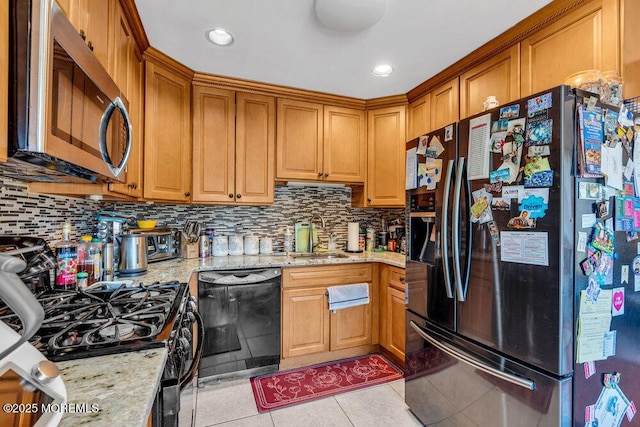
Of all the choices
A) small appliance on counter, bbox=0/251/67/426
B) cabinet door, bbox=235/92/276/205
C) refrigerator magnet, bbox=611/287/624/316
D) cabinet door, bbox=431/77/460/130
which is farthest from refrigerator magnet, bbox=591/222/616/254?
cabinet door, bbox=235/92/276/205

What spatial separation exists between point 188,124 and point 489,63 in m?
2.26

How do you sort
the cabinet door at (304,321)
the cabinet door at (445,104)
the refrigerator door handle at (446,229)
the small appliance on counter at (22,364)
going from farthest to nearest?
the cabinet door at (304,321)
the cabinet door at (445,104)
the refrigerator door handle at (446,229)
the small appliance on counter at (22,364)

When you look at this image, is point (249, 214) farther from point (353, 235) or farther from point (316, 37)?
point (316, 37)

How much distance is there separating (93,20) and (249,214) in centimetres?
183

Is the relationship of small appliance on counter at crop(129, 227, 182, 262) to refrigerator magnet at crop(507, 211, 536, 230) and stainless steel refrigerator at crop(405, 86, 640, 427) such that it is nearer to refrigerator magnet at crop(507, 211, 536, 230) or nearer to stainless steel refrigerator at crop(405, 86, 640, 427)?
stainless steel refrigerator at crop(405, 86, 640, 427)

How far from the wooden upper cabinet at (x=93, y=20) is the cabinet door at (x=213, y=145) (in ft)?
3.28

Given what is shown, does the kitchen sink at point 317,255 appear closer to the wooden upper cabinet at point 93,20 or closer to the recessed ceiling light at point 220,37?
the recessed ceiling light at point 220,37

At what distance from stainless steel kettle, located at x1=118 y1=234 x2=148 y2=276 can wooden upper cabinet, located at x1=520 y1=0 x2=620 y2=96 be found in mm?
2512

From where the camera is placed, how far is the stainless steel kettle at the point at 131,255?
69.2 inches

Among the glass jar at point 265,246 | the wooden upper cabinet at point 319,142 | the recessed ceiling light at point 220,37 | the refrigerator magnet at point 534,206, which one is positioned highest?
the recessed ceiling light at point 220,37

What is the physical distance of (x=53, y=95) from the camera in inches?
27.2

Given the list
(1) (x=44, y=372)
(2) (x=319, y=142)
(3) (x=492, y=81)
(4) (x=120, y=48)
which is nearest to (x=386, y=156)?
(2) (x=319, y=142)

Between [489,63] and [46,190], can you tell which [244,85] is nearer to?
[46,190]

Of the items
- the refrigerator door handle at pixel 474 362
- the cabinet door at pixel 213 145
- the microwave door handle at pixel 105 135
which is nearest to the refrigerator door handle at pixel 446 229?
the refrigerator door handle at pixel 474 362
